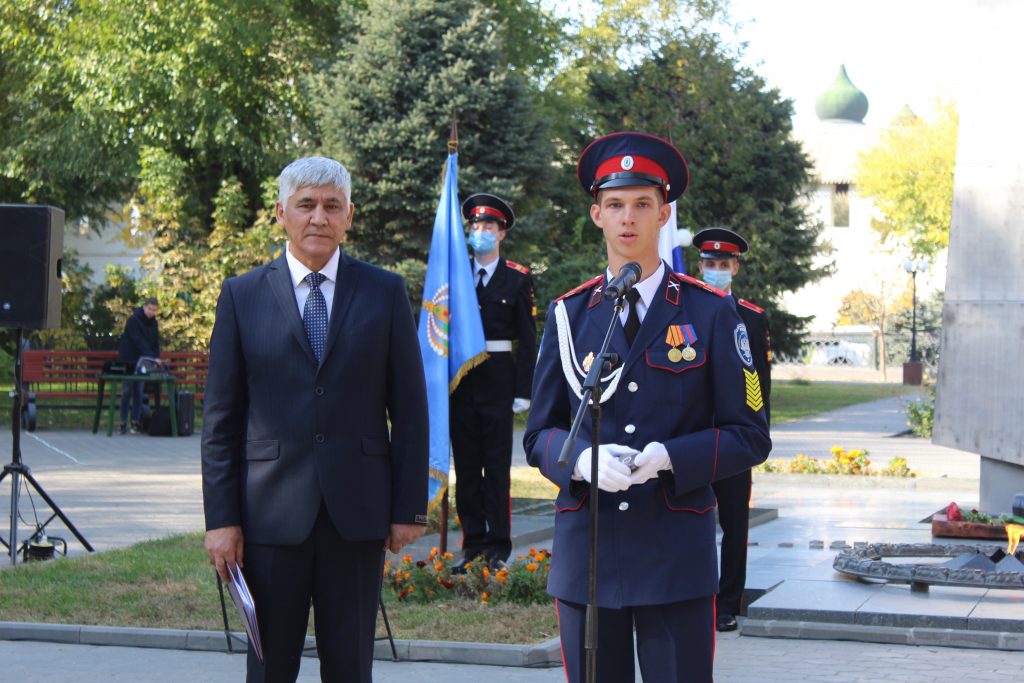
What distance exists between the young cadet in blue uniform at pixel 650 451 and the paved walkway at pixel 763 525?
122 inches

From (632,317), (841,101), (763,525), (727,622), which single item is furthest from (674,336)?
(841,101)

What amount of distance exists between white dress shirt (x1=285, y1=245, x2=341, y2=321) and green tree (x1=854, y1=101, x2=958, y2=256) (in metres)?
54.1

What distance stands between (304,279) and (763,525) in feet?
29.3

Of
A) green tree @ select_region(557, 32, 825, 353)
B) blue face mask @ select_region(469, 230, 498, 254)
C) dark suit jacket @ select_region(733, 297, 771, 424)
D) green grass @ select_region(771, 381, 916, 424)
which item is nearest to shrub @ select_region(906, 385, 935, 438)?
green grass @ select_region(771, 381, 916, 424)

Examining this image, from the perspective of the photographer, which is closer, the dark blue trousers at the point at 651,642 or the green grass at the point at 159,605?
the dark blue trousers at the point at 651,642

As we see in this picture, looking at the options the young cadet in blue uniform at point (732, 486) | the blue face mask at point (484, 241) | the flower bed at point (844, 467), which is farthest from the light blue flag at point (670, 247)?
the flower bed at point (844, 467)

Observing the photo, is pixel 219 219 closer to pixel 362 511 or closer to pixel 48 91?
pixel 48 91

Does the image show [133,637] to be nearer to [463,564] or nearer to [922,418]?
[463,564]

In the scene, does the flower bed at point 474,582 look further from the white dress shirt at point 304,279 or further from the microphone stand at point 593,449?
the microphone stand at point 593,449

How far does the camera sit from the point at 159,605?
27.5 feet

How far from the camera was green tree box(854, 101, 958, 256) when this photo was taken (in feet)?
187

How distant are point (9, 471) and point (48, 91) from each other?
21.7 m

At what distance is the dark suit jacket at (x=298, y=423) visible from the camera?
440 centimetres

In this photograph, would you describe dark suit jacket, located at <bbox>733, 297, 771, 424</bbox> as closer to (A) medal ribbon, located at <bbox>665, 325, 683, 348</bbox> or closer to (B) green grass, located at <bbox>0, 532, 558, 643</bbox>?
(B) green grass, located at <bbox>0, 532, 558, 643</bbox>
